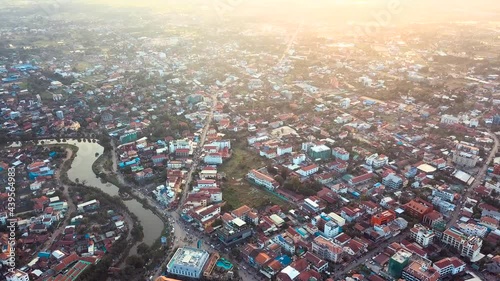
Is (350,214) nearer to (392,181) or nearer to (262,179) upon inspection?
(392,181)

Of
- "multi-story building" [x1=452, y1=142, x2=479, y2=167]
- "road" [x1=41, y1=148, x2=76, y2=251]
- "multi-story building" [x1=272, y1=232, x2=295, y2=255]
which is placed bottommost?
"road" [x1=41, y1=148, x2=76, y2=251]

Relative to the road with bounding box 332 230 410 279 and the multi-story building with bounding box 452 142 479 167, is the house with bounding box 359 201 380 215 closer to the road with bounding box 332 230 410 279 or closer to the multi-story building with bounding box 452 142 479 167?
the road with bounding box 332 230 410 279

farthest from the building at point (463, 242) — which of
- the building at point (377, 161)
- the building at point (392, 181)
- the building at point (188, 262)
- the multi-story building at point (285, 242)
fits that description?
the building at point (188, 262)

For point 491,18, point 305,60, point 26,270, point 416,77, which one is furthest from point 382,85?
point 491,18

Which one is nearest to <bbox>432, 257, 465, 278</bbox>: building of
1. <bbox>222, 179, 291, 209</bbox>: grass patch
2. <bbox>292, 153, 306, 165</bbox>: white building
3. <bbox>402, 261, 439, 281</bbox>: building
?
<bbox>402, 261, 439, 281</bbox>: building

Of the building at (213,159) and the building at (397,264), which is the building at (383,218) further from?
the building at (213,159)
